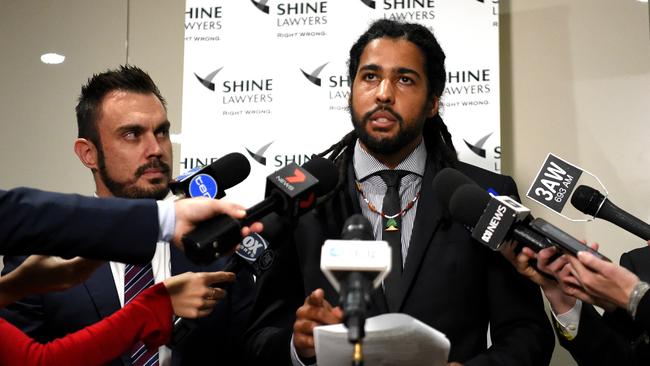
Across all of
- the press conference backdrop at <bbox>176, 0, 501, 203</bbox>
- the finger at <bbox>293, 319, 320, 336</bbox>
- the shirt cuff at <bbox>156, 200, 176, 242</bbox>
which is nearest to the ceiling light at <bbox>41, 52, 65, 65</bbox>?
the press conference backdrop at <bbox>176, 0, 501, 203</bbox>

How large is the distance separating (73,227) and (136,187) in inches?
43.9

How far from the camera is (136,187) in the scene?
2.90m

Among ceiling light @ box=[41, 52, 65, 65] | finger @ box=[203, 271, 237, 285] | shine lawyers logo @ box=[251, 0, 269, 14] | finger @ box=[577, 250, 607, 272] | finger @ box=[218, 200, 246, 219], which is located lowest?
finger @ box=[203, 271, 237, 285]

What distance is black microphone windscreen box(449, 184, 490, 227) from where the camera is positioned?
1.93m

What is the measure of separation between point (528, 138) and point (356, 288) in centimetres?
240

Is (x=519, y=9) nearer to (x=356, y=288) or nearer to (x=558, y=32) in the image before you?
(x=558, y=32)

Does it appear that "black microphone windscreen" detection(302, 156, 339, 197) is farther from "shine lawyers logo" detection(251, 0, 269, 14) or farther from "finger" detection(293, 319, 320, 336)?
"shine lawyers logo" detection(251, 0, 269, 14)

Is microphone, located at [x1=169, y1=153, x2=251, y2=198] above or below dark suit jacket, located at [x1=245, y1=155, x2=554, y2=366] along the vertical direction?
above

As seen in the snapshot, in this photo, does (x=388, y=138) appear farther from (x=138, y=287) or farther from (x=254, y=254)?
(x=138, y=287)

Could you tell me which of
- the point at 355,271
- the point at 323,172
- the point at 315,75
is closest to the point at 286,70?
the point at 315,75

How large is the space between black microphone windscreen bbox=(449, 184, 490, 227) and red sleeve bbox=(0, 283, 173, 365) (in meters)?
0.82

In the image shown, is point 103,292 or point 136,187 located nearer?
point 103,292

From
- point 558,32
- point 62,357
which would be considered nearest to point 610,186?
point 558,32

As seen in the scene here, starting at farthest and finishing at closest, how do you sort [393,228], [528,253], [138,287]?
[138,287] < [393,228] < [528,253]
